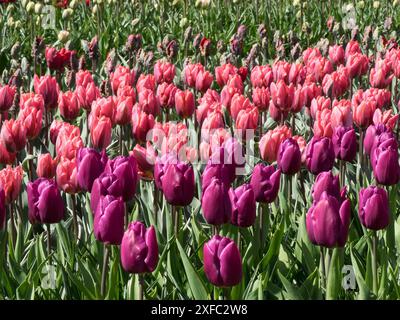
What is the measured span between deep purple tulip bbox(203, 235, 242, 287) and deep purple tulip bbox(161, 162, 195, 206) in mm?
394

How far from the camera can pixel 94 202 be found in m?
2.43

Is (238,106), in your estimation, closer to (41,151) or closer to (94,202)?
(41,151)

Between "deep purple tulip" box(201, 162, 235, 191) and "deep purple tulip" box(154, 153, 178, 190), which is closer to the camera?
"deep purple tulip" box(201, 162, 235, 191)

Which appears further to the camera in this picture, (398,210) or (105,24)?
(105,24)

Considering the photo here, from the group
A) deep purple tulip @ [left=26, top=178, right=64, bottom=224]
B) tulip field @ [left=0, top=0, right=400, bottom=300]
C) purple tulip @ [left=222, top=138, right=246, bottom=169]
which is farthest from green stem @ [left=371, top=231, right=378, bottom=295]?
deep purple tulip @ [left=26, top=178, right=64, bottom=224]

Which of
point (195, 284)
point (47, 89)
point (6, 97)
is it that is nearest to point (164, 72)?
point (47, 89)

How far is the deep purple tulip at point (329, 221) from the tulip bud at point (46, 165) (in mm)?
1079

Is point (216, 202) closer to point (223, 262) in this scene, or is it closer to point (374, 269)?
point (223, 262)

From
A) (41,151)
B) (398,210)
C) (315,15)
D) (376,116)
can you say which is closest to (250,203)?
(398,210)

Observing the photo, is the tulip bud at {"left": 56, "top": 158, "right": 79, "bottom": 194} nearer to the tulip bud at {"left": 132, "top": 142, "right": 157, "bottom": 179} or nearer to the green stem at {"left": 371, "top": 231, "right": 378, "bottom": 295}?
the tulip bud at {"left": 132, "top": 142, "right": 157, "bottom": 179}

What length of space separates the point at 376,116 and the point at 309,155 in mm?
845

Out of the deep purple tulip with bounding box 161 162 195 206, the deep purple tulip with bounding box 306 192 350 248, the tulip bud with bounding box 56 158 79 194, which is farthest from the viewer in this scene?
the tulip bud with bounding box 56 158 79 194

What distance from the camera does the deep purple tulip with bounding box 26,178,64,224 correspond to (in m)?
2.49

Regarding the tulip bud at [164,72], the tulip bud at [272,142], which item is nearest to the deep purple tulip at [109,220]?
the tulip bud at [272,142]
